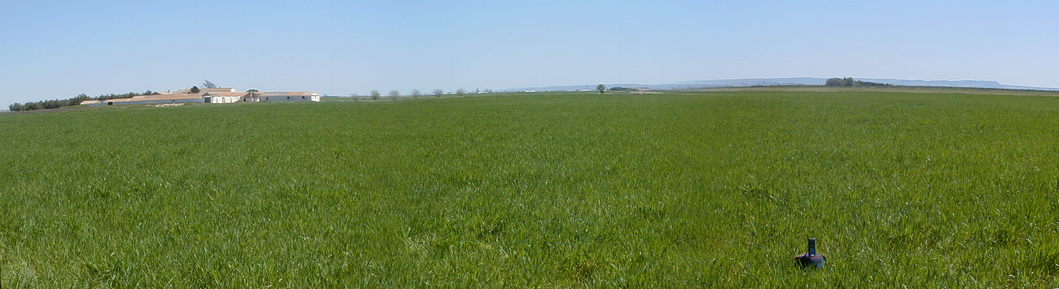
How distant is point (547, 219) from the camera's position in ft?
20.8

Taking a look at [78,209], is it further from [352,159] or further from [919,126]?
[919,126]

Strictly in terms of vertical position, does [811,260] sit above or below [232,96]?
below

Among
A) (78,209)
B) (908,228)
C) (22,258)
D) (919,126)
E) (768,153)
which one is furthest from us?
(919,126)

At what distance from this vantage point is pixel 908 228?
217 inches

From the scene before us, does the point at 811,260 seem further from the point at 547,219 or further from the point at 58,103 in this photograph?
the point at 58,103

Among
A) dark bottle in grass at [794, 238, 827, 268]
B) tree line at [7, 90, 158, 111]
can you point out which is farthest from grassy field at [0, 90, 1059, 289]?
tree line at [7, 90, 158, 111]

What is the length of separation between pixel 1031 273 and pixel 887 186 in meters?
3.68

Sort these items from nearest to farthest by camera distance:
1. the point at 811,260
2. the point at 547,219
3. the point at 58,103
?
the point at 811,260 → the point at 547,219 → the point at 58,103

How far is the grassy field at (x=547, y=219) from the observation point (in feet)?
15.0

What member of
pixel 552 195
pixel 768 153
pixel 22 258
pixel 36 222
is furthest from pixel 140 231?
pixel 768 153

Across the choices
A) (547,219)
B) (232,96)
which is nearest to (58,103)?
(232,96)

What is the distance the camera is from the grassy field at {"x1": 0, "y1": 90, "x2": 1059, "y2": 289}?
4.59 m

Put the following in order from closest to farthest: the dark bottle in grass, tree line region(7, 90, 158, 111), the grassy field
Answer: the dark bottle in grass, the grassy field, tree line region(7, 90, 158, 111)

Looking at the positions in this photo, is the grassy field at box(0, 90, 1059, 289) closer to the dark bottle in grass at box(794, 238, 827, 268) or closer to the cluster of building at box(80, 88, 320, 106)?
the dark bottle in grass at box(794, 238, 827, 268)
